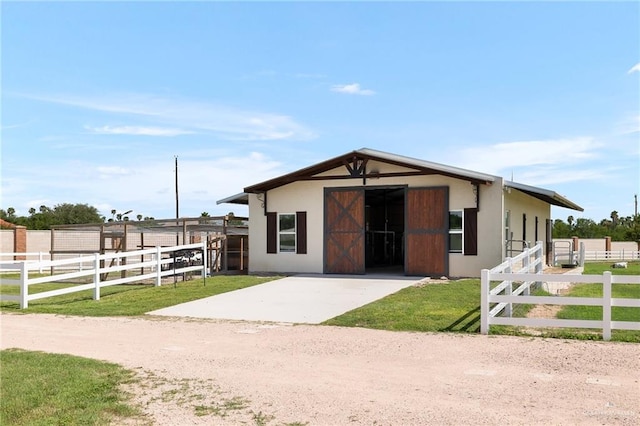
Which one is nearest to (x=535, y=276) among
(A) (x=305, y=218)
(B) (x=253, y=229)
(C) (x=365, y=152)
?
(C) (x=365, y=152)

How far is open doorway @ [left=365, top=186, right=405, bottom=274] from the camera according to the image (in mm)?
23078

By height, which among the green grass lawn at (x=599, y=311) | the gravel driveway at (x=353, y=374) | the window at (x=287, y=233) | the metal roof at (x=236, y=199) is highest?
the metal roof at (x=236, y=199)

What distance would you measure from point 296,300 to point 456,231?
19.7 feet

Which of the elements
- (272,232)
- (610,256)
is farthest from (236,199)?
(610,256)

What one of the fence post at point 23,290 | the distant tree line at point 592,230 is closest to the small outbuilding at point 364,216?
the fence post at point 23,290

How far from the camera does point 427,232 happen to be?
1706cm

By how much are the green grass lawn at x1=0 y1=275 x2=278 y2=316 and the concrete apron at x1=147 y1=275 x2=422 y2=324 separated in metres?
0.51

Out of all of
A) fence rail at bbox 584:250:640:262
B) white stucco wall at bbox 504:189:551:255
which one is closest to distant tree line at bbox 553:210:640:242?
fence rail at bbox 584:250:640:262

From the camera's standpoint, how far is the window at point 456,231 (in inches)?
659

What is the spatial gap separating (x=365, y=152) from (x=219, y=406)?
41.6ft

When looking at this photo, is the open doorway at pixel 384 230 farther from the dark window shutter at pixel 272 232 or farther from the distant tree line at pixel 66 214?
the distant tree line at pixel 66 214

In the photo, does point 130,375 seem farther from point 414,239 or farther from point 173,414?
point 414,239

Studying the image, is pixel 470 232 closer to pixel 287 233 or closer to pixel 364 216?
pixel 364 216

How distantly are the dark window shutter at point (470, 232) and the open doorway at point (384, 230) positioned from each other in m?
5.72
